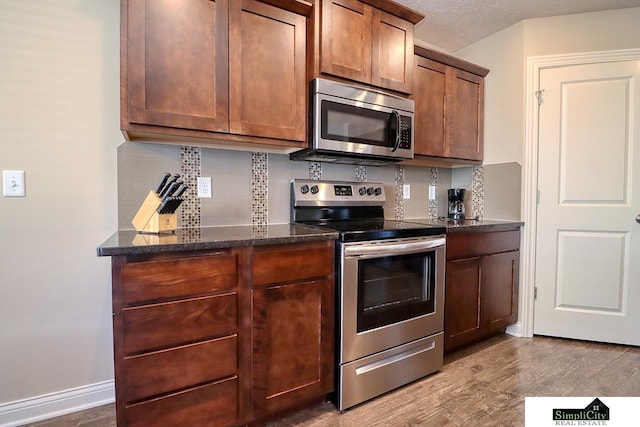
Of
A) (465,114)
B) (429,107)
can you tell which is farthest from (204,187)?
(465,114)

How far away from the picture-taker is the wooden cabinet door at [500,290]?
231cm

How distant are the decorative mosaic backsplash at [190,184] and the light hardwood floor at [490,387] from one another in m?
1.06

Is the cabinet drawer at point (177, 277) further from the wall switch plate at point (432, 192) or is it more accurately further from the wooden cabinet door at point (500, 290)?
the wall switch plate at point (432, 192)

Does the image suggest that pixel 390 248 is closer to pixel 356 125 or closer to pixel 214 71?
pixel 356 125

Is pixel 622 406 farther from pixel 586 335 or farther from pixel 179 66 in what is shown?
pixel 179 66

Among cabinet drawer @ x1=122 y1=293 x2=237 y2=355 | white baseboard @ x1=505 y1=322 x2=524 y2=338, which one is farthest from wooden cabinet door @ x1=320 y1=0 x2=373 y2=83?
white baseboard @ x1=505 y1=322 x2=524 y2=338

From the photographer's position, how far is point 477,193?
282cm

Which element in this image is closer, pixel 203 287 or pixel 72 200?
pixel 203 287

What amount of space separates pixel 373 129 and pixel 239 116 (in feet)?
2.73

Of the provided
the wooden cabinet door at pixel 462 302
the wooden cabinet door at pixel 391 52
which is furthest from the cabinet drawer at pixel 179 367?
the wooden cabinet door at pixel 391 52

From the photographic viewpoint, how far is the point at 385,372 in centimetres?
174

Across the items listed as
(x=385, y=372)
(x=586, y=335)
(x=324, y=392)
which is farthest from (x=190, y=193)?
(x=586, y=335)

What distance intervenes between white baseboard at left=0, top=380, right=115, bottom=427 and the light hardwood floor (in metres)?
0.04

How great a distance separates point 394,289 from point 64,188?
181 cm
